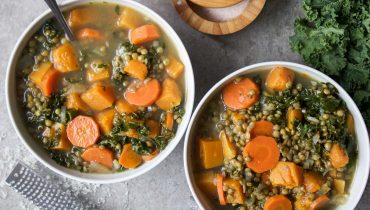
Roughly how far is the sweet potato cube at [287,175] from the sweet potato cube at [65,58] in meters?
1.49

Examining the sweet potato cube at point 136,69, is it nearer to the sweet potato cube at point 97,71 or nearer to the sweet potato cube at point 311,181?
the sweet potato cube at point 97,71

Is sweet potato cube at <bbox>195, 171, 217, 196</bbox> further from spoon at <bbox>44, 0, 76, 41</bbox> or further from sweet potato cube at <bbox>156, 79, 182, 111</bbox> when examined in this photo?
spoon at <bbox>44, 0, 76, 41</bbox>

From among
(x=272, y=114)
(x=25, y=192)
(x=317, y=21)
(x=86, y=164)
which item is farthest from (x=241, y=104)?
(x=25, y=192)

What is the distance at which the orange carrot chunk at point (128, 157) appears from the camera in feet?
11.1

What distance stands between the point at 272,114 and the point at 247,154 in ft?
1.03

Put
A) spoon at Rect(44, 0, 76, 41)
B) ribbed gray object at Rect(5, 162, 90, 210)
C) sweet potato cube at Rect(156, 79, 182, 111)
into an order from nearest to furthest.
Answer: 1. spoon at Rect(44, 0, 76, 41)
2. sweet potato cube at Rect(156, 79, 182, 111)
3. ribbed gray object at Rect(5, 162, 90, 210)

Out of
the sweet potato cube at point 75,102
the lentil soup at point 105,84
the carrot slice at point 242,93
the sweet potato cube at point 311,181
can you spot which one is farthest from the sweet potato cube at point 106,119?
the sweet potato cube at point 311,181

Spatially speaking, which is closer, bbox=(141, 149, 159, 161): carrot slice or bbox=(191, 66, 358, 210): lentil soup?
bbox=(191, 66, 358, 210): lentil soup

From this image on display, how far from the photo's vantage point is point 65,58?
333 centimetres

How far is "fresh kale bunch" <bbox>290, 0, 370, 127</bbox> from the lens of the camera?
3.38 meters

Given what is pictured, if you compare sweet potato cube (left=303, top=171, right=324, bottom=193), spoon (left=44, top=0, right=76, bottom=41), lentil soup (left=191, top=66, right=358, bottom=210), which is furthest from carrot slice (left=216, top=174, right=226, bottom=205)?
spoon (left=44, top=0, right=76, bottom=41)

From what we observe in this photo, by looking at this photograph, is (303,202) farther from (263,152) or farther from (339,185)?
(263,152)

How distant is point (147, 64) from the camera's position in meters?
3.34

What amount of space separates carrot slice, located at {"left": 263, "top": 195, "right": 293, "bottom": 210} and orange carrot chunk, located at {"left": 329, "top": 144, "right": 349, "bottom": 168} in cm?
40
